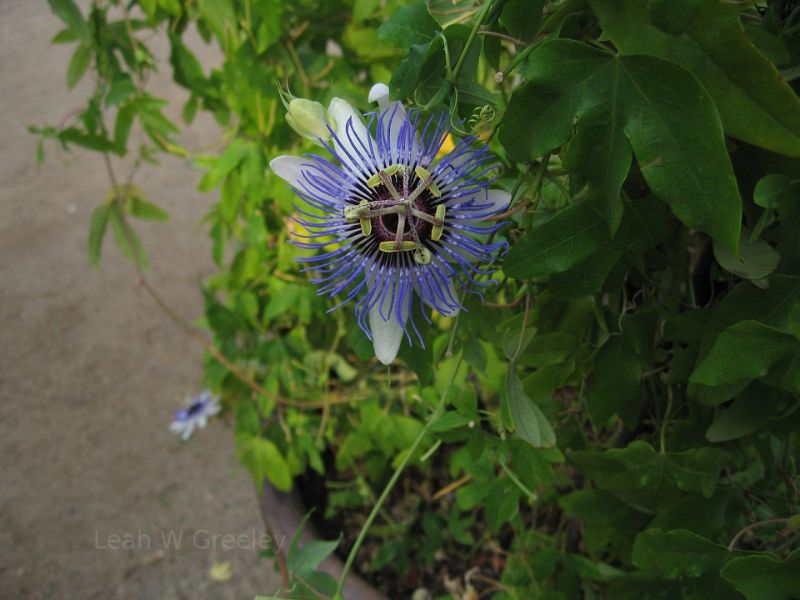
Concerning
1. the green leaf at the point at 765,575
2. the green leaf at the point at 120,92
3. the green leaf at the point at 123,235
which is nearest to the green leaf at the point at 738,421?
the green leaf at the point at 765,575

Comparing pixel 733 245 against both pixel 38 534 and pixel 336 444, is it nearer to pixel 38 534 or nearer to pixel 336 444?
pixel 336 444

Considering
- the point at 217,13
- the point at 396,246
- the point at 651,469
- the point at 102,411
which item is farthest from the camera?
the point at 102,411

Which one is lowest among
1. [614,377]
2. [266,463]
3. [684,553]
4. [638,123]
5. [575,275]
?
[266,463]

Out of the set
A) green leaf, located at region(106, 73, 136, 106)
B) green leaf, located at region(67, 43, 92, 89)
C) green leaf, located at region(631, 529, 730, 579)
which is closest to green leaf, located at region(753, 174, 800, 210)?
green leaf, located at region(631, 529, 730, 579)

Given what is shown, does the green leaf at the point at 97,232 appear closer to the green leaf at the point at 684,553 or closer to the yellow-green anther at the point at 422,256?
the yellow-green anther at the point at 422,256

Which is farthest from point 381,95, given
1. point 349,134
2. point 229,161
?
point 229,161

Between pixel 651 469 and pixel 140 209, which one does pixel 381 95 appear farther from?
pixel 140 209

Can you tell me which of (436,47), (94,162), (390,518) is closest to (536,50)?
(436,47)
